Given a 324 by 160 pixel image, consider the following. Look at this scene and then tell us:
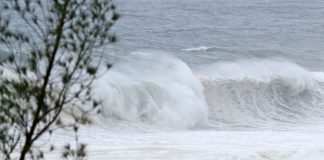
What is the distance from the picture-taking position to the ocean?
45.0ft

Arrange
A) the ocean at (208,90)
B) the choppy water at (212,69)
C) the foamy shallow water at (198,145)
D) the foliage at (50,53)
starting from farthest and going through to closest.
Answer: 1. the choppy water at (212,69)
2. the ocean at (208,90)
3. the foamy shallow water at (198,145)
4. the foliage at (50,53)

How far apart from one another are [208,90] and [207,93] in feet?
0.64

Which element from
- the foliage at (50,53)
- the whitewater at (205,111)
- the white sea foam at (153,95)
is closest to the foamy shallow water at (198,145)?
the whitewater at (205,111)

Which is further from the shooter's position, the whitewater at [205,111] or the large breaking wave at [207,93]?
the large breaking wave at [207,93]

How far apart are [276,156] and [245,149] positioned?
0.84 m

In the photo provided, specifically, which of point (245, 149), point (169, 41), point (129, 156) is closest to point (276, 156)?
point (245, 149)

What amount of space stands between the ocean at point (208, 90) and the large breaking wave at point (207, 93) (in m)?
0.03

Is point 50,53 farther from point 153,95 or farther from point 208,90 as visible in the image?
point 208,90

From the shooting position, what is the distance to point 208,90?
21781mm

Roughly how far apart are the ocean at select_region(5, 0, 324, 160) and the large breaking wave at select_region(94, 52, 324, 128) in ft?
0.11

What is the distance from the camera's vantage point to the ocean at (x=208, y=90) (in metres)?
13.7

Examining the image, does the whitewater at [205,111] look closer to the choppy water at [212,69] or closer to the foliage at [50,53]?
the choppy water at [212,69]

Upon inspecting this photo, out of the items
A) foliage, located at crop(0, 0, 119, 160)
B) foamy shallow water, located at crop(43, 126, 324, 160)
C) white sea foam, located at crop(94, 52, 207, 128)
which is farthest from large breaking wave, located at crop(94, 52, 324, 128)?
foliage, located at crop(0, 0, 119, 160)

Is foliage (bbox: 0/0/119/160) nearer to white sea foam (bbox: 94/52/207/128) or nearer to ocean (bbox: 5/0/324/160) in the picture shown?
ocean (bbox: 5/0/324/160)
